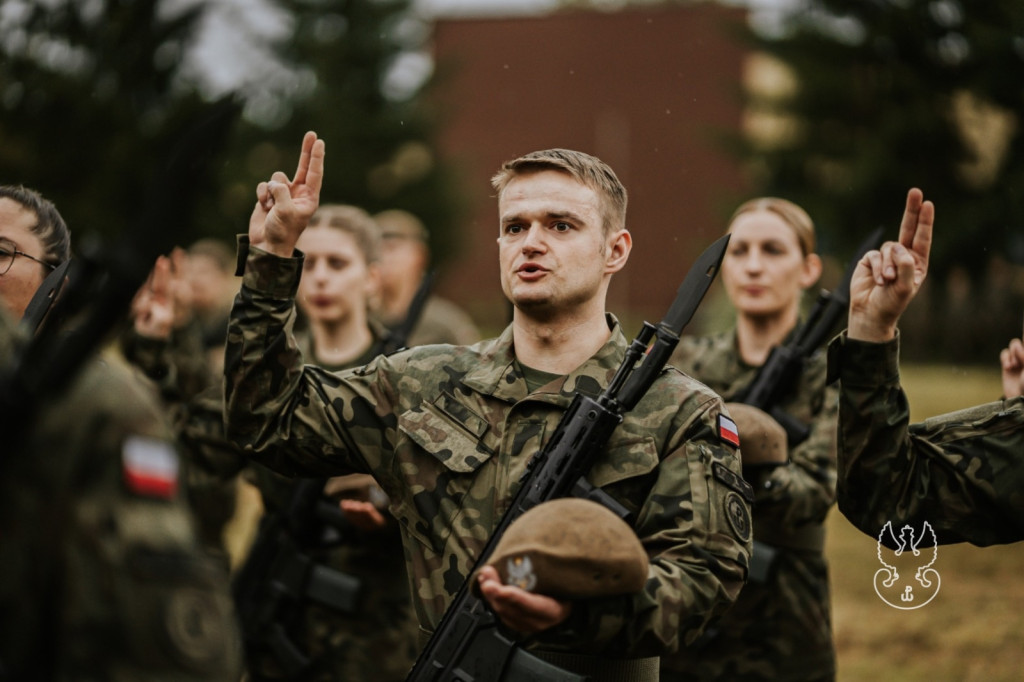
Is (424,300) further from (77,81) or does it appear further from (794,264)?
(77,81)

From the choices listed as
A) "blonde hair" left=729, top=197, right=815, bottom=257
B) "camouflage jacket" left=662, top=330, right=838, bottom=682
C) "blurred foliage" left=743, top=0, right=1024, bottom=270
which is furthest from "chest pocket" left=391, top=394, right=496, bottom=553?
"blurred foliage" left=743, top=0, right=1024, bottom=270

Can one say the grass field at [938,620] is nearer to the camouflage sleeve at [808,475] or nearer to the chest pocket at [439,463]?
the camouflage sleeve at [808,475]

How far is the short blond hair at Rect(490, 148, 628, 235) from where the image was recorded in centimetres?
340

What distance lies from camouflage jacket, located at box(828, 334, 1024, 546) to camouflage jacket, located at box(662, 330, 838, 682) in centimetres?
114

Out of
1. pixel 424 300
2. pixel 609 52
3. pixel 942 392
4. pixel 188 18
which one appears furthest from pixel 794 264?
pixel 609 52

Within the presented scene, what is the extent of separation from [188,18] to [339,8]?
7.57m

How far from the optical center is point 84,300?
2266 millimetres

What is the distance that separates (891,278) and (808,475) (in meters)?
1.80

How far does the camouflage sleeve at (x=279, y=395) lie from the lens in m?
3.25

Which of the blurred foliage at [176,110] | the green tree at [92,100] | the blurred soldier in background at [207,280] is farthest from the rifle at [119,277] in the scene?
the green tree at [92,100]

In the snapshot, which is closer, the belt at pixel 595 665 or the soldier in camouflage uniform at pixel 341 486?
the belt at pixel 595 665

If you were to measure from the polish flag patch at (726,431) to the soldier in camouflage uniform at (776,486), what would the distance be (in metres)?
1.16

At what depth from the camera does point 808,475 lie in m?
4.89

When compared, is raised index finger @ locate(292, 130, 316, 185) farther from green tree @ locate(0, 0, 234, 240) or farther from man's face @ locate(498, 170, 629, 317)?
green tree @ locate(0, 0, 234, 240)
